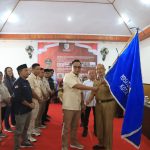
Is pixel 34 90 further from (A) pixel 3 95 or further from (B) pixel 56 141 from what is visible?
(B) pixel 56 141

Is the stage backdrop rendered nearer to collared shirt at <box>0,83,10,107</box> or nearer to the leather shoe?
collared shirt at <box>0,83,10,107</box>

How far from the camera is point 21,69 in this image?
3.64 meters

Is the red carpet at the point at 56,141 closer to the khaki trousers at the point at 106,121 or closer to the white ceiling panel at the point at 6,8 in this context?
the khaki trousers at the point at 106,121

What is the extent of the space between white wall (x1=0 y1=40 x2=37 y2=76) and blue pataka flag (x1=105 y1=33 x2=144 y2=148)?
780cm

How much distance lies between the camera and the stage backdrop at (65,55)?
10.5 m

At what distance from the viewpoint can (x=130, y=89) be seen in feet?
9.15

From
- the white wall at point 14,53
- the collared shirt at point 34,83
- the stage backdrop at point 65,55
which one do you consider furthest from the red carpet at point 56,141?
the white wall at point 14,53

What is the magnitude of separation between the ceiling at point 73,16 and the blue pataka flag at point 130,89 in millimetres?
4414

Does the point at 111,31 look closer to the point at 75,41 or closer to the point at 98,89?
the point at 75,41

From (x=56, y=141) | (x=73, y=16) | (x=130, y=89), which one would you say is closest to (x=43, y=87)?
(x=56, y=141)

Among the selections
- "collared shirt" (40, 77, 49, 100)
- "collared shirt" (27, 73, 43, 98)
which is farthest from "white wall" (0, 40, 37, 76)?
"collared shirt" (27, 73, 43, 98)

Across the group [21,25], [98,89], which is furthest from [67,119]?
[21,25]

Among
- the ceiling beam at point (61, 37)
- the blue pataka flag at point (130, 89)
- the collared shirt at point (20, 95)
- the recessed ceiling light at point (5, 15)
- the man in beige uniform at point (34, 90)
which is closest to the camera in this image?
the blue pataka flag at point (130, 89)

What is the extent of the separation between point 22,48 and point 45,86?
549cm
